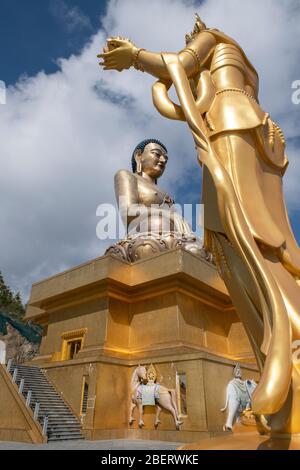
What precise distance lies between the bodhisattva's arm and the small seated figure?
560 centimetres

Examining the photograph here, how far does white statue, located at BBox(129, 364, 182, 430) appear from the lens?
21.6 feet

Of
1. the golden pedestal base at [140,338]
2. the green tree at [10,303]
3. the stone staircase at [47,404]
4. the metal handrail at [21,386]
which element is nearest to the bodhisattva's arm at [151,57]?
the golden pedestal base at [140,338]

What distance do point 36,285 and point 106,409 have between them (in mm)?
4217

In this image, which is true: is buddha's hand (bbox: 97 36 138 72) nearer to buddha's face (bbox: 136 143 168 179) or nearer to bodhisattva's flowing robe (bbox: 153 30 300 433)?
bodhisattva's flowing robe (bbox: 153 30 300 433)

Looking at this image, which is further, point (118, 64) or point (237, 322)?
point (237, 322)

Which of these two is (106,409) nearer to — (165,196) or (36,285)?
(36,285)

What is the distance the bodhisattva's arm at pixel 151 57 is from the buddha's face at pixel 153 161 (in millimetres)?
8306

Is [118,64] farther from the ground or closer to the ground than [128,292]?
farther from the ground

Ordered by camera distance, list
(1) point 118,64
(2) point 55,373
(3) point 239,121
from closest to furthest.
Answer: (3) point 239,121 → (1) point 118,64 → (2) point 55,373

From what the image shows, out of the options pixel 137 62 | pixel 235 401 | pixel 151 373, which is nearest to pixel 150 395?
pixel 151 373

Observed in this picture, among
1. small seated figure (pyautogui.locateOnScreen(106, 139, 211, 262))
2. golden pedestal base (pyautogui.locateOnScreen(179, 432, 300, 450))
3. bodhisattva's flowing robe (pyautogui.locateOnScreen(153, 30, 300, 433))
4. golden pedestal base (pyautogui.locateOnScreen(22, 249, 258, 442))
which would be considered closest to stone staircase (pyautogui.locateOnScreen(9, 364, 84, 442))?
golden pedestal base (pyautogui.locateOnScreen(22, 249, 258, 442))

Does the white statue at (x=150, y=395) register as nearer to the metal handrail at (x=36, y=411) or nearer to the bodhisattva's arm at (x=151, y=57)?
the metal handrail at (x=36, y=411)

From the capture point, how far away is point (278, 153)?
3906 mm
